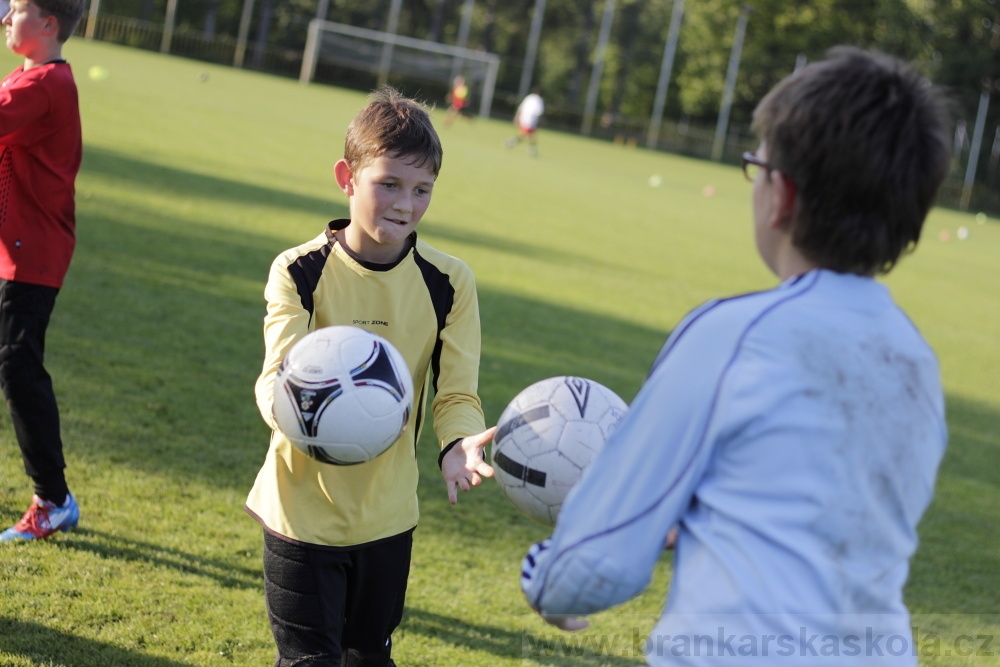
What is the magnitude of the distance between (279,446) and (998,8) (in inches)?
2600

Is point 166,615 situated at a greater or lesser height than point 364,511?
lesser

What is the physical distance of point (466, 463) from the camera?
2.86m

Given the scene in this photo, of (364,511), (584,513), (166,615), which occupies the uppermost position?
(584,513)

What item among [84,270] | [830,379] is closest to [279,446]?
[830,379]

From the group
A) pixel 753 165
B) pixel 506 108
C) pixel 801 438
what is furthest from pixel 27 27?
pixel 506 108

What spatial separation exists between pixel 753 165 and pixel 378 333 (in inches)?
60.9

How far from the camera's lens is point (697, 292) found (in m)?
14.0

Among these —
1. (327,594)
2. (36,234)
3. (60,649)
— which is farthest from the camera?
(36,234)

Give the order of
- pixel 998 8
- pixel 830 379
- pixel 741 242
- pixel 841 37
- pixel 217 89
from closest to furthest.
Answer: pixel 830 379, pixel 741 242, pixel 217 89, pixel 998 8, pixel 841 37

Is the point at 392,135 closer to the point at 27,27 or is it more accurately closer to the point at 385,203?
the point at 385,203

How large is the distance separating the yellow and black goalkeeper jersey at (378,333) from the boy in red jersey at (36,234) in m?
1.72

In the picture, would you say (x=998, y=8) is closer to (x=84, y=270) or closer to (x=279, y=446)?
(x=84, y=270)

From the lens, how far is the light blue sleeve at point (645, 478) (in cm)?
165

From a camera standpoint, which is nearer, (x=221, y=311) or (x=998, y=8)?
(x=221, y=311)
